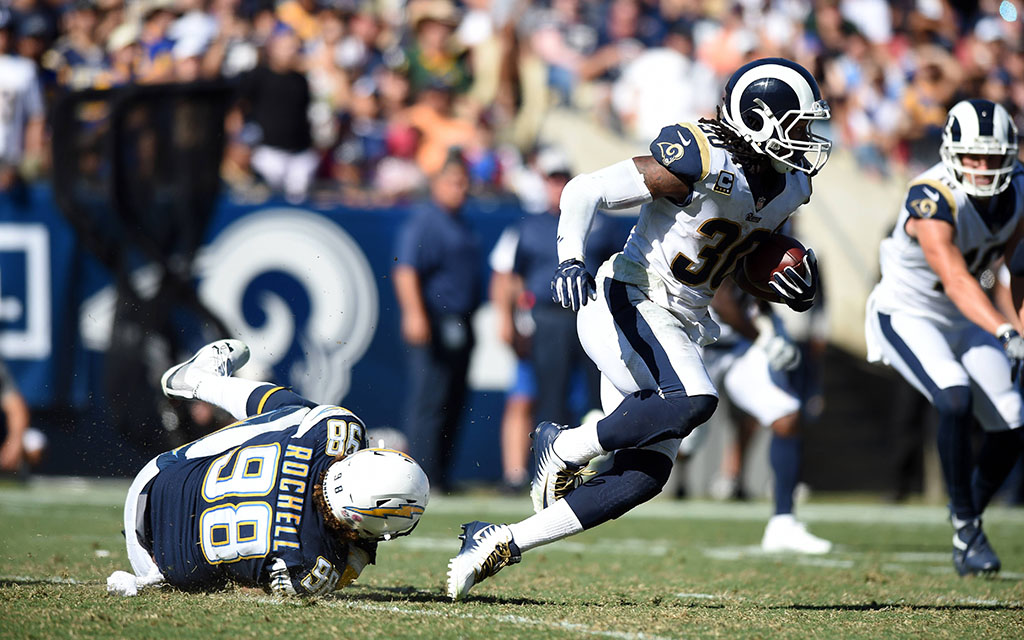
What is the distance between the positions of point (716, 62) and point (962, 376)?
6891 mm

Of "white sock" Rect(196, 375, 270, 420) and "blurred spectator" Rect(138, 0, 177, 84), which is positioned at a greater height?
"blurred spectator" Rect(138, 0, 177, 84)

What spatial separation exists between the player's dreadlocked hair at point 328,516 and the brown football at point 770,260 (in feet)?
5.74

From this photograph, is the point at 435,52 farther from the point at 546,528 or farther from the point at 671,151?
the point at 546,528

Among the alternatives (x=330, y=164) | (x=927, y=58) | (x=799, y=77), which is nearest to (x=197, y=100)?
(x=330, y=164)

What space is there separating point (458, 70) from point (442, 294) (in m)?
2.74

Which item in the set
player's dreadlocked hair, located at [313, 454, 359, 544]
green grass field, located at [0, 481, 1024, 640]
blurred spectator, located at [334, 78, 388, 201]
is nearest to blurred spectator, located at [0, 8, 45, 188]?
blurred spectator, located at [334, 78, 388, 201]

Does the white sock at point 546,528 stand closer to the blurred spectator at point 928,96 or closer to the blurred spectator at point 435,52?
the blurred spectator at point 435,52

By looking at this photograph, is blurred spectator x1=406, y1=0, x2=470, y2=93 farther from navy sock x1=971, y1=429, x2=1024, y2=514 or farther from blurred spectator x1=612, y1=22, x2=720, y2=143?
navy sock x1=971, y1=429, x2=1024, y2=514

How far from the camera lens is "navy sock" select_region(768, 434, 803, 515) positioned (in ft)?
24.6

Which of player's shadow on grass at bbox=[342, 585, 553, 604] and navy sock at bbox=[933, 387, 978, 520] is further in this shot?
navy sock at bbox=[933, 387, 978, 520]

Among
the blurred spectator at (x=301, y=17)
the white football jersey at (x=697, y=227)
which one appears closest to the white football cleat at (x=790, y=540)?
the white football jersey at (x=697, y=227)

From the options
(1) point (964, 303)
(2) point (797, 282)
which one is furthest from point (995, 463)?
(2) point (797, 282)

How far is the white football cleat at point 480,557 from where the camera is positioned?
4.70 m

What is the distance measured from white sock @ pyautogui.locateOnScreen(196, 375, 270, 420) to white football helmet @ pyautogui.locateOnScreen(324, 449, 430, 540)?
2.07 feet
